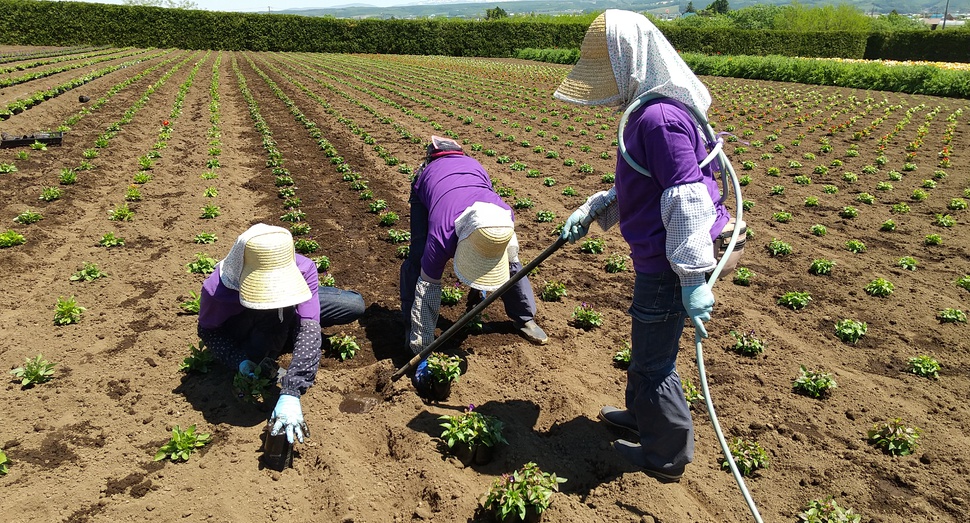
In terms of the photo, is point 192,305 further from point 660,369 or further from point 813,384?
point 813,384

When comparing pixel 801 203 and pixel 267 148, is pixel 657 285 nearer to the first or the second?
pixel 801 203

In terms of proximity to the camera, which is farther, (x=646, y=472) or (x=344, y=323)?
(x=344, y=323)

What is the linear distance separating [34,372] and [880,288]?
8.30m

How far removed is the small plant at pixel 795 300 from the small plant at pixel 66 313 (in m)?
7.22

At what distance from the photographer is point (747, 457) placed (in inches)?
158

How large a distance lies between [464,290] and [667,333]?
339cm

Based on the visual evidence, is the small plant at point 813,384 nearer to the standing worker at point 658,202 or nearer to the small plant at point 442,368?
the standing worker at point 658,202

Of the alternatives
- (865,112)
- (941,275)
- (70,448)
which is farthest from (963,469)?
(865,112)

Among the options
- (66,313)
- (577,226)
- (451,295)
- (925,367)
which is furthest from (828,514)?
(66,313)

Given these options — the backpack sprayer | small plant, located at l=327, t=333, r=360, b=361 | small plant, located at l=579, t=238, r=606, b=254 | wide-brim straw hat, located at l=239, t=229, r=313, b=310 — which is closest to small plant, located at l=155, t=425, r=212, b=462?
wide-brim straw hat, located at l=239, t=229, r=313, b=310

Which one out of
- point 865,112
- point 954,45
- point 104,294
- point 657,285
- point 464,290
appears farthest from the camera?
point 954,45

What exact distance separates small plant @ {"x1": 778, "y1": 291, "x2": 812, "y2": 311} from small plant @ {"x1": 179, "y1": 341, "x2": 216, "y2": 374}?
5780mm

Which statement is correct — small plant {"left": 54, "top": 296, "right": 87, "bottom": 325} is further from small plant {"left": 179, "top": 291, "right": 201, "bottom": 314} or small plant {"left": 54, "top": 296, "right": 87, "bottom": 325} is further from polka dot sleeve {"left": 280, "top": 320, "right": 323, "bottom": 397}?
polka dot sleeve {"left": 280, "top": 320, "right": 323, "bottom": 397}

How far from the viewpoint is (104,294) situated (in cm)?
608
